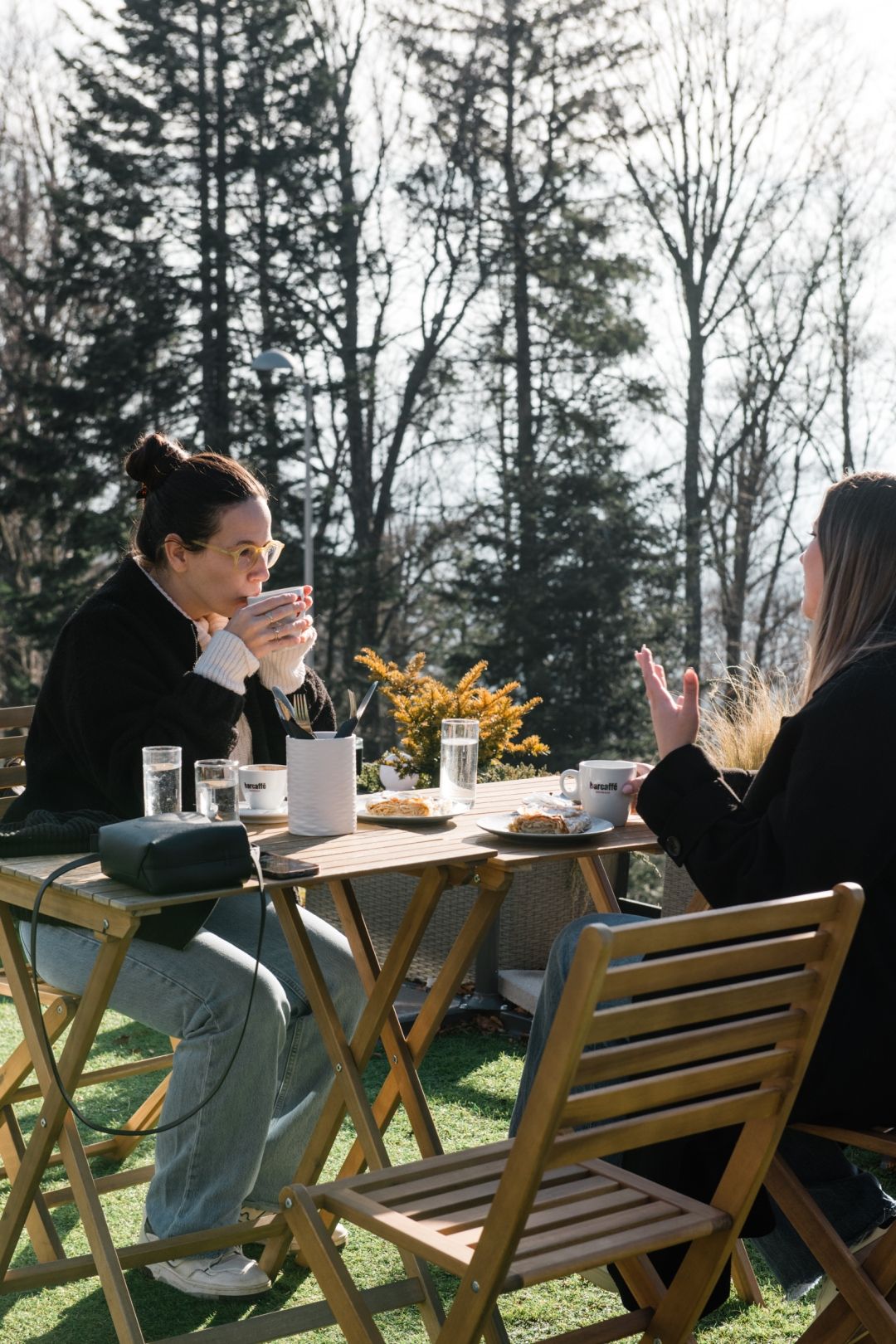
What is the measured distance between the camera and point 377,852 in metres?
2.17

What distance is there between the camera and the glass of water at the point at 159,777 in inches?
88.9

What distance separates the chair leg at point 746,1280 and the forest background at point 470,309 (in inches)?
504

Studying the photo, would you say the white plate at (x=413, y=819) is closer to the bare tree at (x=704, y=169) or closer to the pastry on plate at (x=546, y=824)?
the pastry on plate at (x=546, y=824)

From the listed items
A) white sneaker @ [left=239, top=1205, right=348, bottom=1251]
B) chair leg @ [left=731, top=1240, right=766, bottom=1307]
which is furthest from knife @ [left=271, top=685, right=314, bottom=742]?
chair leg @ [left=731, top=1240, right=766, bottom=1307]

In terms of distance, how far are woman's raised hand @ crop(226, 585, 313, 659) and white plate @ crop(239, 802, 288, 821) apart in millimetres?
315

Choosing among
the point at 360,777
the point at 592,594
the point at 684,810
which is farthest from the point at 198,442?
the point at 684,810

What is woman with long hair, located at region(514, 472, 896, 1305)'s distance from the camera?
73.2 inches

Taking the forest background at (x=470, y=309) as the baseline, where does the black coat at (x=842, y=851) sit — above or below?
below

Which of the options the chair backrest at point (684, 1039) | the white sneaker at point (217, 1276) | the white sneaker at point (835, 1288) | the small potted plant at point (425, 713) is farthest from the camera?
the small potted plant at point (425, 713)

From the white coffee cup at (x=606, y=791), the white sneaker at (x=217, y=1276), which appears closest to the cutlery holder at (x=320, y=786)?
the white coffee cup at (x=606, y=791)

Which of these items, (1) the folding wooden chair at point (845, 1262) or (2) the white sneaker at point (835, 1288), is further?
(2) the white sneaker at point (835, 1288)

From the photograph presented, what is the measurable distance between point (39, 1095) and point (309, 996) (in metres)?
0.58

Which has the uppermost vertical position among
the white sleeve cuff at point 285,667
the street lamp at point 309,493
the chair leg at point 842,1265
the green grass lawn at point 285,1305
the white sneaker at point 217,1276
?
the street lamp at point 309,493

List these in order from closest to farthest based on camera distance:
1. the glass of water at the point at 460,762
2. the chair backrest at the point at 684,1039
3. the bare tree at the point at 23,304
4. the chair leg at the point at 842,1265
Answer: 1. the chair backrest at the point at 684,1039
2. the chair leg at the point at 842,1265
3. the glass of water at the point at 460,762
4. the bare tree at the point at 23,304
